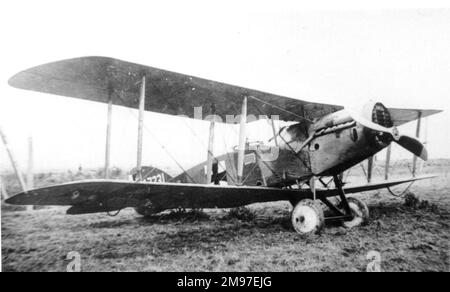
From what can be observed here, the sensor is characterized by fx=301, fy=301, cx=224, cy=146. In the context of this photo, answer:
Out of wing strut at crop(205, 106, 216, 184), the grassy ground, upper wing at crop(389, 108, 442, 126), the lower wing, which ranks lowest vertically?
the grassy ground

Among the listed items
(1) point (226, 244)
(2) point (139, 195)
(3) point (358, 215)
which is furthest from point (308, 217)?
(2) point (139, 195)

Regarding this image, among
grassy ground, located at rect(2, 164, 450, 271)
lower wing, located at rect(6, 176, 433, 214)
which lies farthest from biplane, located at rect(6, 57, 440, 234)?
grassy ground, located at rect(2, 164, 450, 271)

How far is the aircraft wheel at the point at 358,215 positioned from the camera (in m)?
5.65

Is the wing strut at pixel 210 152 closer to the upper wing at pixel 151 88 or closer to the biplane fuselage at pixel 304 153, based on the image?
the biplane fuselage at pixel 304 153

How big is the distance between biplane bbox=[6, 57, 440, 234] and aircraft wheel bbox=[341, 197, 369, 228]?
2cm

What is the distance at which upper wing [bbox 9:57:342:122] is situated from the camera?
4070 mm

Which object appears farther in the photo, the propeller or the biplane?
the propeller

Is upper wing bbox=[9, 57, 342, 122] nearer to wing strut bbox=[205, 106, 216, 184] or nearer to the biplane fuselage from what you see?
wing strut bbox=[205, 106, 216, 184]

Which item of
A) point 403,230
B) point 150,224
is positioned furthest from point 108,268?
point 403,230

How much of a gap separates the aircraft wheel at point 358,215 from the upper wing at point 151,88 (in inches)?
74.5

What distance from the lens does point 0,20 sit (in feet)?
13.5

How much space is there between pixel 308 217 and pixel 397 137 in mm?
1771

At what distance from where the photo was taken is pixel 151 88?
17.0 feet

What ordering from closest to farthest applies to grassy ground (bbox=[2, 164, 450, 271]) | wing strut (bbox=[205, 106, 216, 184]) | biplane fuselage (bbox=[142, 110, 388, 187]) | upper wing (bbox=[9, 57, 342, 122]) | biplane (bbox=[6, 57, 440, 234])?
grassy ground (bbox=[2, 164, 450, 271]) < biplane (bbox=[6, 57, 440, 234]) < upper wing (bbox=[9, 57, 342, 122]) < biplane fuselage (bbox=[142, 110, 388, 187]) < wing strut (bbox=[205, 106, 216, 184])
